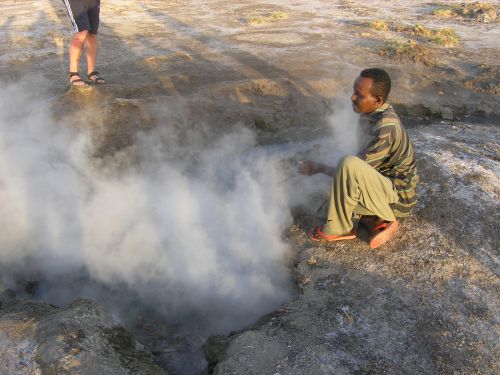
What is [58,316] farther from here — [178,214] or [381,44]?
[381,44]

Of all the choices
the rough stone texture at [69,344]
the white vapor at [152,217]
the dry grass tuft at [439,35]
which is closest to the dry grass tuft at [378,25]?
the dry grass tuft at [439,35]

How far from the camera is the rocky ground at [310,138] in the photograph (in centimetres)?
192

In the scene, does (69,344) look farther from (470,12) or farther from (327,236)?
(470,12)

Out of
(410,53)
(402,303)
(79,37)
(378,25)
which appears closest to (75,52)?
(79,37)

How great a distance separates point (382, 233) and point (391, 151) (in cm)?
56

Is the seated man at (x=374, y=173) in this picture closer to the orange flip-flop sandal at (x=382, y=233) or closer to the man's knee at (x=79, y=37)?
the orange flip-flop sandal at (x=382, y=233)

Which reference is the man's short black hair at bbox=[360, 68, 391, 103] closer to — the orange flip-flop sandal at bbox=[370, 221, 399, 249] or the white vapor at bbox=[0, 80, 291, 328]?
the orange flip-flop sandal at bbox=[370, 221, 399, 249]

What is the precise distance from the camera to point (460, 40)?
797 centimetres

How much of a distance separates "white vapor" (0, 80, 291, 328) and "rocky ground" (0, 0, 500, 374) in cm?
19

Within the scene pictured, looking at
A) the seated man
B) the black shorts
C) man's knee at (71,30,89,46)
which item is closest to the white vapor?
the seated man

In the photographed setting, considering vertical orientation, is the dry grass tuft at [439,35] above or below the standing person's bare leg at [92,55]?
above

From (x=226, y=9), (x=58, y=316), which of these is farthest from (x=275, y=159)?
(x=226, y=9)

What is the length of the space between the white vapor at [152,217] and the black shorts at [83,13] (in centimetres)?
103

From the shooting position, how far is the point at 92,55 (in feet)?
15.7
